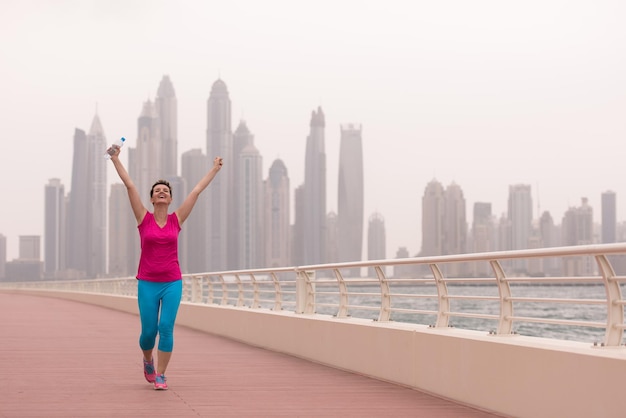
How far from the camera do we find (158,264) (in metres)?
10.4

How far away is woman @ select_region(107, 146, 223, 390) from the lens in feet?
34.1

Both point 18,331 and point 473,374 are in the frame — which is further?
point 18,331

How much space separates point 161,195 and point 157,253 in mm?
578

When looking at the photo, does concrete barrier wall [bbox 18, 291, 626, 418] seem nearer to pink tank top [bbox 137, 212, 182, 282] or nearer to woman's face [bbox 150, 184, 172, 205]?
pink tank top [bbox 137, 212, 182, 282]

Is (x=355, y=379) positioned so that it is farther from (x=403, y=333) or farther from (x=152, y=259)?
(x=152, y=259)

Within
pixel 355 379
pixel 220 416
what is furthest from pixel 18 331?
pixel 220 416

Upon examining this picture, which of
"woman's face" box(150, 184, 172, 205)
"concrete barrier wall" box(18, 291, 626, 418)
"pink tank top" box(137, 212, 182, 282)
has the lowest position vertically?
"concrete barrier wall" box(18, 291, 626, 418)

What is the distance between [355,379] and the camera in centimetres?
1212

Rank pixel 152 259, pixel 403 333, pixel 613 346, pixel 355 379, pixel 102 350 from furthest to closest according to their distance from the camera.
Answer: pixel 102 350 < pixel 355 379 < pixel 403 333 < pixel 152 259 < pixel 613 346

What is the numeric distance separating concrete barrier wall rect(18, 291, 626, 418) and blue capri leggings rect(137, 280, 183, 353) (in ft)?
8.29

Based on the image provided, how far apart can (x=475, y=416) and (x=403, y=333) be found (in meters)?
2.58

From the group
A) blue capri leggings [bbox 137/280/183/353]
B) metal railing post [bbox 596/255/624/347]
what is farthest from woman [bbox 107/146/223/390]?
metal railing post [bbox 596/255/624/347]

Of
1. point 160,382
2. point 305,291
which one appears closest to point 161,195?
point 160,382

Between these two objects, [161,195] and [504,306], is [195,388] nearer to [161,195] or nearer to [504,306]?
[161,195]
